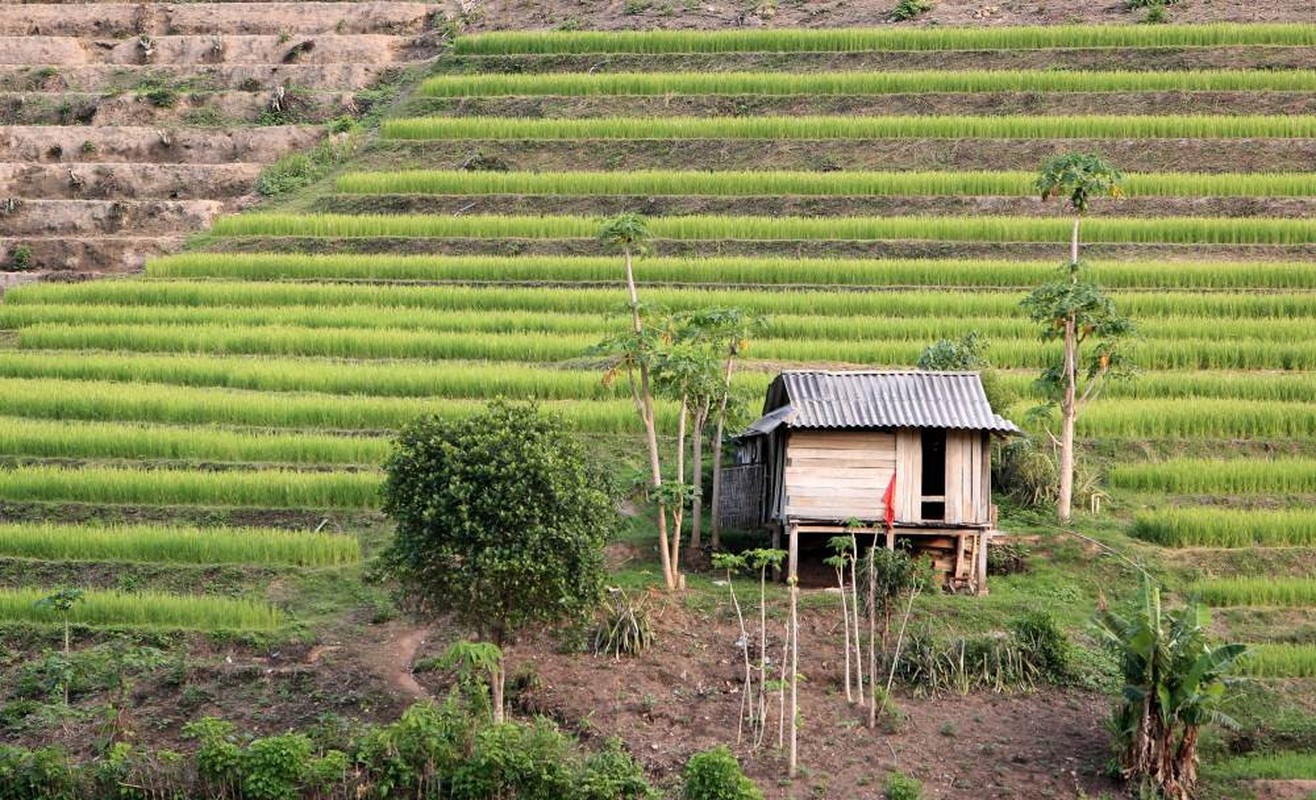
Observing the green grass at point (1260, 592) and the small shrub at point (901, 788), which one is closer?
the small shrub at point (901, 788)

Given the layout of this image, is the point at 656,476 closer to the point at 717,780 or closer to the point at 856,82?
the point at 717,780

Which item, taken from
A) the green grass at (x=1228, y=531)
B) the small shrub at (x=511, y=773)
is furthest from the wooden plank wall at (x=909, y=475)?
the small shrub at (x=511, y=773)

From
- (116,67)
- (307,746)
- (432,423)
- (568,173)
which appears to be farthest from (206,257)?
(307,746)

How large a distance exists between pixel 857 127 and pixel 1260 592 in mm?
18370

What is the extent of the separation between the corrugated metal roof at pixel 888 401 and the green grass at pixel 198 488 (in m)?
5.45

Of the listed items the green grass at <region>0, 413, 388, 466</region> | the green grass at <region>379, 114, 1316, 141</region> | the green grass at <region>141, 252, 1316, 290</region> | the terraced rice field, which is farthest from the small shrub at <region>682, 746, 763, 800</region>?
the green grass at <region>379, 114, 1316, 141</region>

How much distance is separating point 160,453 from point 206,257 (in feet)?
30.4

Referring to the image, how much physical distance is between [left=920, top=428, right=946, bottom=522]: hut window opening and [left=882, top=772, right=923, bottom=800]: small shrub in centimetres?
438

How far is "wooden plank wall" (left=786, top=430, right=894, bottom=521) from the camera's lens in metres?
21.8

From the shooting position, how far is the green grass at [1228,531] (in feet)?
75.4

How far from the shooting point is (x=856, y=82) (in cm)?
4009

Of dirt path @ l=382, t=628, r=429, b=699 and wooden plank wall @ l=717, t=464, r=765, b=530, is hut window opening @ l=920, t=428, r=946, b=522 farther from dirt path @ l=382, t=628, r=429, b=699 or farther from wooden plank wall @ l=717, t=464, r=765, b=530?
dirt path @ l=382, t=628, r=429, b=699

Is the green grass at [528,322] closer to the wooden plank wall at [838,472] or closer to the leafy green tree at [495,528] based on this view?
the wooden plank wall at [838,472]

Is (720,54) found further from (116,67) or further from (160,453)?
(160,453)
